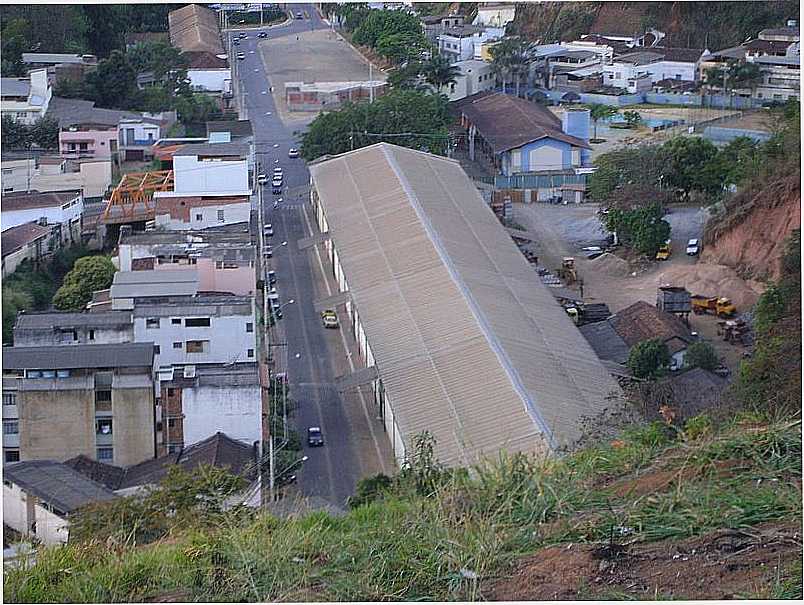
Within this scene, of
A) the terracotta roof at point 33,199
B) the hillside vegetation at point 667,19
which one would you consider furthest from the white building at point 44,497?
the hillside vegetation at point 667,19

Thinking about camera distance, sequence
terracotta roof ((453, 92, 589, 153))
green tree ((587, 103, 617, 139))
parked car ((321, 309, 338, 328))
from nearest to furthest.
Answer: parked car ((321, 309, 338, 328)) → terracotta roof ((453, 92, 589, 153)) → green tree ((587, 103, 617, 139))

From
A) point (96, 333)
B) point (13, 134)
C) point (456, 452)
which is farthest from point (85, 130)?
point (456, 452)

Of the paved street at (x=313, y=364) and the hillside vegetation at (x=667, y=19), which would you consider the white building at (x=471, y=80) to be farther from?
the paved street at (x=313, y=364)

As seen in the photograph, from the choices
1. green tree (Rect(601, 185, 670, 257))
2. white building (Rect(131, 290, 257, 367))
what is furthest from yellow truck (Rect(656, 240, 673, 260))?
white building (Rect(131, 290, 257, 367))

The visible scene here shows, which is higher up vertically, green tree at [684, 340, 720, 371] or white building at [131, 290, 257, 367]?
white building at [131, 290, 257, 367]

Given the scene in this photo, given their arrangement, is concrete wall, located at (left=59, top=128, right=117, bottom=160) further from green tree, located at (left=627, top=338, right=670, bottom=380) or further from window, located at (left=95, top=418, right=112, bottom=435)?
green tree, located at (left=627, top=338, right=670, bottom=380)

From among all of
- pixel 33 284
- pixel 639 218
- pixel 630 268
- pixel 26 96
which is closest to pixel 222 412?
pixel 33 284
